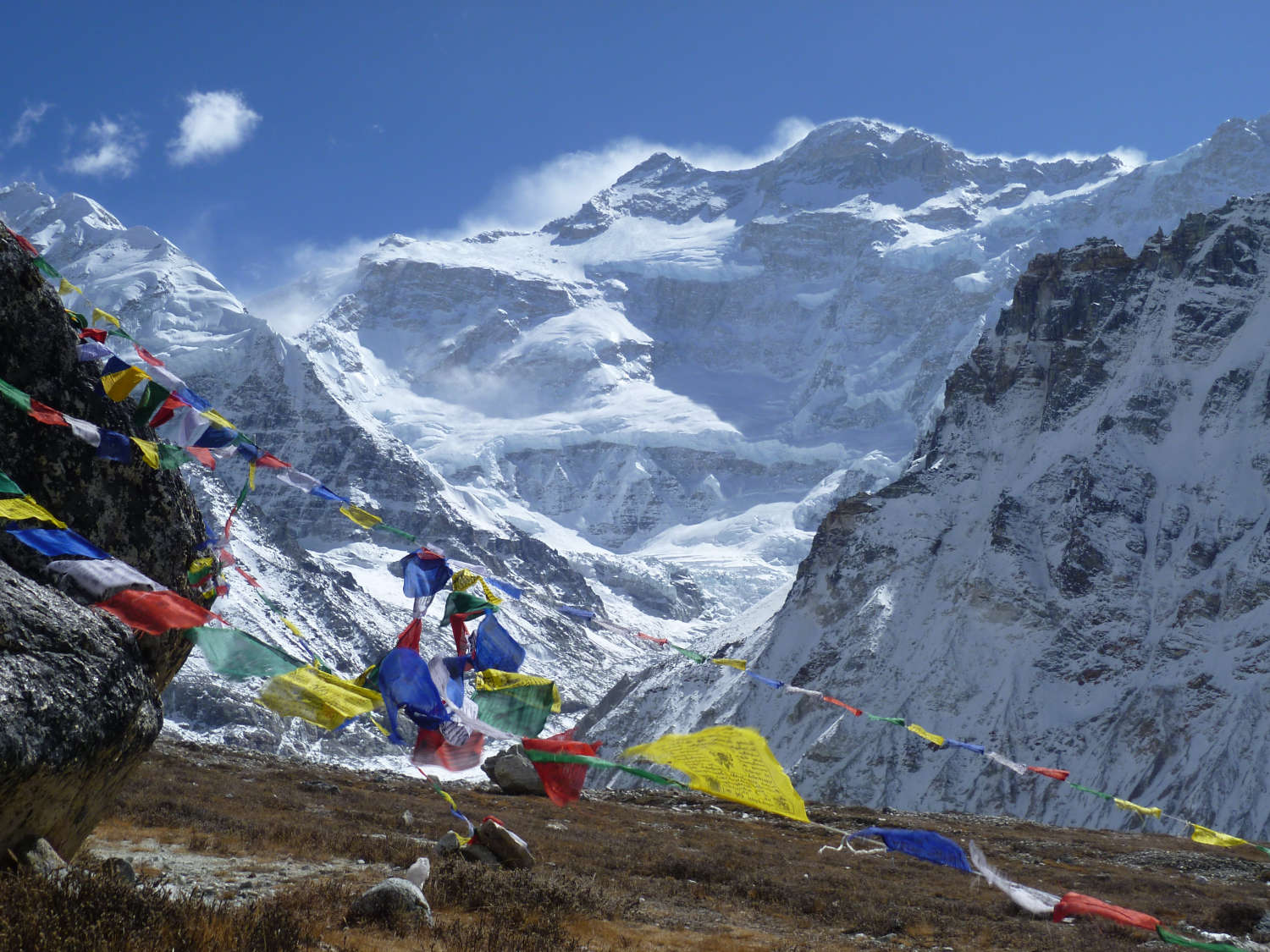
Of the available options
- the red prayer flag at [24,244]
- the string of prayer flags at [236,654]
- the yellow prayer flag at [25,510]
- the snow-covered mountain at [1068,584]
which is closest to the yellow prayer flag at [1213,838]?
the string of prayer flags at [236,654]

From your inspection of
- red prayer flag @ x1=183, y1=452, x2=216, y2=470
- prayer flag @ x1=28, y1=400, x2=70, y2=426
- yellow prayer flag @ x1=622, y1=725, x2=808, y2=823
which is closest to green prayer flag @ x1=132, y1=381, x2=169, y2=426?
red prayer flag @ x1=183, y1=452, x2=216, y2=470

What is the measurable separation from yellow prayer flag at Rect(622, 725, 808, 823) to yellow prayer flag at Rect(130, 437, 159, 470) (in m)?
4.12

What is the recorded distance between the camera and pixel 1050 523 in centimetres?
6203

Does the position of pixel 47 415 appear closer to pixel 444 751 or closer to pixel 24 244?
pixel 24 244

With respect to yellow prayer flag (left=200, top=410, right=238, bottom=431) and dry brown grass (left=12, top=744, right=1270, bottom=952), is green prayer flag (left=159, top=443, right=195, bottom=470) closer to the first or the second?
dry brown grass (left=12, top=744, right=1270, bottom=952)

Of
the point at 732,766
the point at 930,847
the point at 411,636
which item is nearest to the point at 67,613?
the point at 411,636

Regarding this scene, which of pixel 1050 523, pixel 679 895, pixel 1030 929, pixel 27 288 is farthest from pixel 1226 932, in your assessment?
pixel 1050 523

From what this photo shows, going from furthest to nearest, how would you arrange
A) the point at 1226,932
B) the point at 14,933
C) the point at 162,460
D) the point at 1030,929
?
the point at 1226,932, the point at 1030,929, the point at 162,460, the point at 14,933

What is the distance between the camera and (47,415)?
6.86m

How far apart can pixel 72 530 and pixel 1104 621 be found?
57475mm

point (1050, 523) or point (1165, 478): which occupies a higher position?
point (1165, 478)

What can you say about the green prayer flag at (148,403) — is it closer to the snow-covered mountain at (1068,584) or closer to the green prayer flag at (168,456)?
the green prayer flag at (168,456)

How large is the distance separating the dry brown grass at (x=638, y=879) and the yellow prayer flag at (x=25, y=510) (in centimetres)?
264

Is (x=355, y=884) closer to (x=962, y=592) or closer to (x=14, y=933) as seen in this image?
(x=14, y=933)
